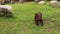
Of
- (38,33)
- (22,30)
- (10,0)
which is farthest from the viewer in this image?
(10,0)

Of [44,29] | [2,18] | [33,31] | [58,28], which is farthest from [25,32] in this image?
[2,18]

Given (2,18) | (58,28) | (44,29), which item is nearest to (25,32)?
(44,29)

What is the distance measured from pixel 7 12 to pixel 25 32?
3.64m

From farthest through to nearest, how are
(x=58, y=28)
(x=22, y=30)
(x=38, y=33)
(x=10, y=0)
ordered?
(x=10, y=0)
(x=58, y=28)
(x=22, y=30)
(x=38, y=33)

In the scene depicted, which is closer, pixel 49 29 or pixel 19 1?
pixel 49 29

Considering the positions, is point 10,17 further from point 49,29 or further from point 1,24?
point 49,29

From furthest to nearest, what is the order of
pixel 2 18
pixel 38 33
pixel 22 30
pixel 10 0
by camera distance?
pixel 10 0 < pixel 2 18 < pixel 22 30 < pixel 38 33

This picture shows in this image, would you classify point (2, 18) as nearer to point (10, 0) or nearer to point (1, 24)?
point (1, 24)

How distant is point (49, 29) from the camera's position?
8148mm

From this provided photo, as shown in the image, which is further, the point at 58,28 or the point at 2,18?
the point at 2,18

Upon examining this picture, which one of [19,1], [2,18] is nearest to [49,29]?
[2,18]

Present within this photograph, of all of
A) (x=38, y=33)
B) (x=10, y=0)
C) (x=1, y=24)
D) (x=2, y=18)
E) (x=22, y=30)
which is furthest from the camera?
(x=10, y=0)

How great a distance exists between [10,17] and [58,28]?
327 centimetres

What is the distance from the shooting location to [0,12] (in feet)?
35.6
